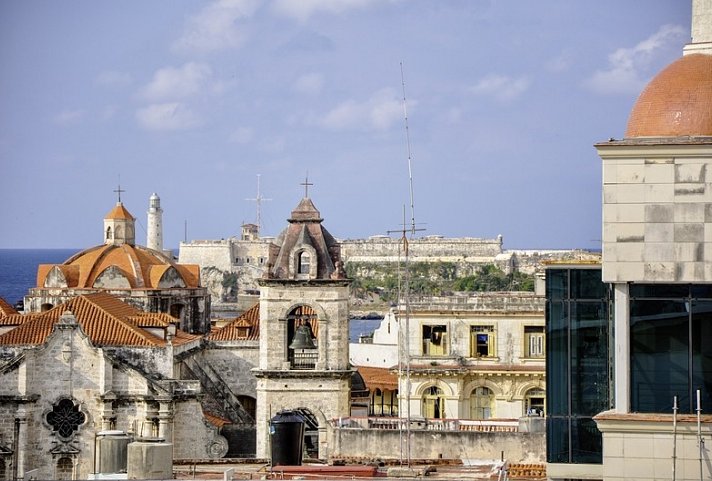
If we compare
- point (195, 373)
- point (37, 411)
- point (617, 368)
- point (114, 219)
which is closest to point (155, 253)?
point (114, 219)

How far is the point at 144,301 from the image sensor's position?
3012 inches

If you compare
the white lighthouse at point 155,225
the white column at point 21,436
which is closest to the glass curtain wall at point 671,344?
the white column at point 21,436

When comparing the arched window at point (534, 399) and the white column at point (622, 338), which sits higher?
the white column at point (622, 338)

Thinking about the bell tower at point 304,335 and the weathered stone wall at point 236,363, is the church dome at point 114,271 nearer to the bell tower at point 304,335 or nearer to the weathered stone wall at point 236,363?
the weathered stone wall at point 236,363

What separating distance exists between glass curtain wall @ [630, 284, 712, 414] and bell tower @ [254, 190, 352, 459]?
26832 mm

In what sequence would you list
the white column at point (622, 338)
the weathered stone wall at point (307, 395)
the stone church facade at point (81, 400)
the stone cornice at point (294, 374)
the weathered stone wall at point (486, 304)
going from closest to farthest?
the white column at point (622, 338) → the weathered stone wall at point (307, 395) → the stone cornice at point (294, 374) → the stone church facade at point (81, 400) → the weathered stone wall at point (486, 304)

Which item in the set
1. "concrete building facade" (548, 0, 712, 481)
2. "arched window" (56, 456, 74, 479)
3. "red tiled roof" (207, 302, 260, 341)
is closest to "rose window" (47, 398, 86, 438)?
"arched window" (56, 456, 74, 479)

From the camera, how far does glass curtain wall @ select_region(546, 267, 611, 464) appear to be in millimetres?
33594

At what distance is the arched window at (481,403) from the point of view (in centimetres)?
6203

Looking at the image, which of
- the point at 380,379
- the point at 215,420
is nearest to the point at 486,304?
the point at 215,420

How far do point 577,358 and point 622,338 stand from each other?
3.18m

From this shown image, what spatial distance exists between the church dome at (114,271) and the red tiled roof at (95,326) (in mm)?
9345

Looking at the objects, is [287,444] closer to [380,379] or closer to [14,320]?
[14,320]

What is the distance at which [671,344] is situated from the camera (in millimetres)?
30375
